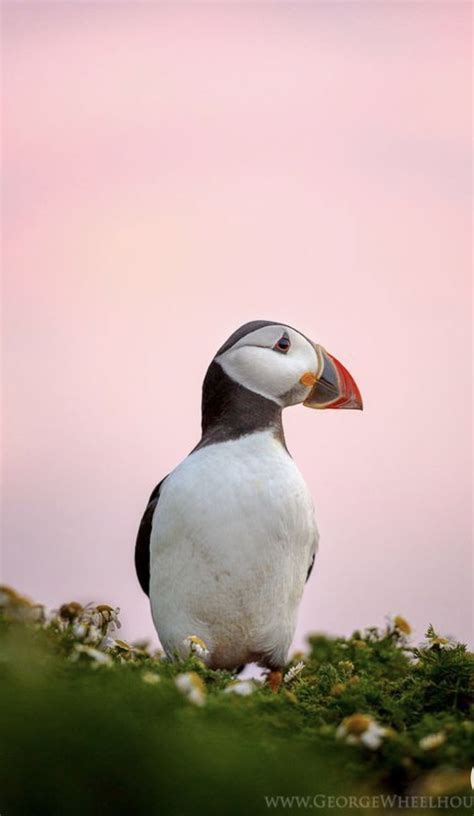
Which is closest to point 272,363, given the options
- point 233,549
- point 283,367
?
point 283,367

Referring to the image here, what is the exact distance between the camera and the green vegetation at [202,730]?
2.95 metres

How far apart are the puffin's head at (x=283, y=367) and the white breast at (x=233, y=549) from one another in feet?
1.12

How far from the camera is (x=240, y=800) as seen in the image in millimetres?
2975

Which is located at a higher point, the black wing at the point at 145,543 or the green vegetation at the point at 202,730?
the black wing at the point at 145,543

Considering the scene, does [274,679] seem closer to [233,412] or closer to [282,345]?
[233,412]

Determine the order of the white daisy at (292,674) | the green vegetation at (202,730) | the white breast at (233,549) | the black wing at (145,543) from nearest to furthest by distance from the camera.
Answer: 1. the green vegetation at (202,730)
2. the white breast at (233,549)
3. the white daisy at (292,674)
4. the black wing at (145,543)

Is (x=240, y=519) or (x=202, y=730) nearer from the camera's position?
(x=202, y=730)

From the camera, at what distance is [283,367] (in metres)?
6.79

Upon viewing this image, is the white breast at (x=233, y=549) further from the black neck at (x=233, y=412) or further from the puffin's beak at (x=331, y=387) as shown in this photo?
the puffin's beak at (x=331, y=387)

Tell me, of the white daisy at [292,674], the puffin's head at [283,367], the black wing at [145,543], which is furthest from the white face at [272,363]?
the white daisy at [292,674]

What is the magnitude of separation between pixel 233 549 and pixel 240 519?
178mm

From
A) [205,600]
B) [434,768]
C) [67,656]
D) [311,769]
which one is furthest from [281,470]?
[311,769]

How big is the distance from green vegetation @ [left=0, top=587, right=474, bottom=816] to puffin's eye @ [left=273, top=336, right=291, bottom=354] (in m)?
1.84

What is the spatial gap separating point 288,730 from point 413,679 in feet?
5.51
